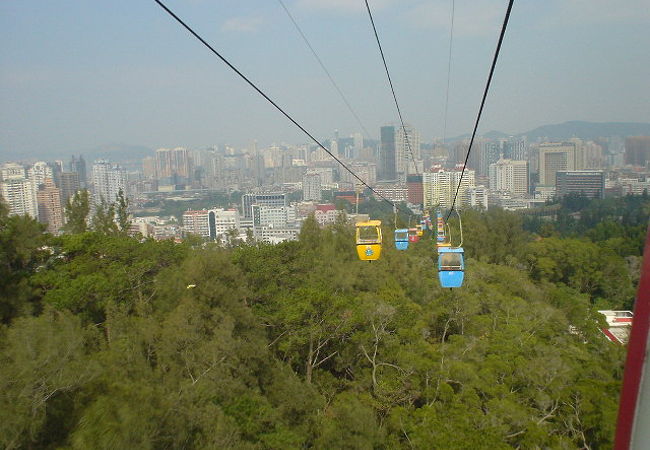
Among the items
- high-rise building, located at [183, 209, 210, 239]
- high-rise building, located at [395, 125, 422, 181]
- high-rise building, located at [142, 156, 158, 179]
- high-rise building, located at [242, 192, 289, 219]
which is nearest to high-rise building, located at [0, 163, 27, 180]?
high-rise building, located at [183, 209, 210, 239]

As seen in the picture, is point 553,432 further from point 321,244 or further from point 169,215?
point 169,215

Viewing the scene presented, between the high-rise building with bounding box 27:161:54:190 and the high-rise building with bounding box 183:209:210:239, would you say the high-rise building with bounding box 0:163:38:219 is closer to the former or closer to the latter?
the high-rise building with bounding box 27:161:54:190

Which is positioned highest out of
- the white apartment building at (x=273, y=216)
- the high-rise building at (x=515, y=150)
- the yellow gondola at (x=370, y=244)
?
the high-rise building at (x=515, y=150)

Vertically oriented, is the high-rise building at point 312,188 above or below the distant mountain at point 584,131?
below

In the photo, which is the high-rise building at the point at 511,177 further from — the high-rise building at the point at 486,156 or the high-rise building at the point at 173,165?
the high-rise building at the point at 173,165

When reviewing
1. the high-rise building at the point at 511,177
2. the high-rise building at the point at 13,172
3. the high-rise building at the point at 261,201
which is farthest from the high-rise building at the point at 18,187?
the high-rise building at the point at 511,177

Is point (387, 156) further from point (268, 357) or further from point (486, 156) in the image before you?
point (268, 357)
